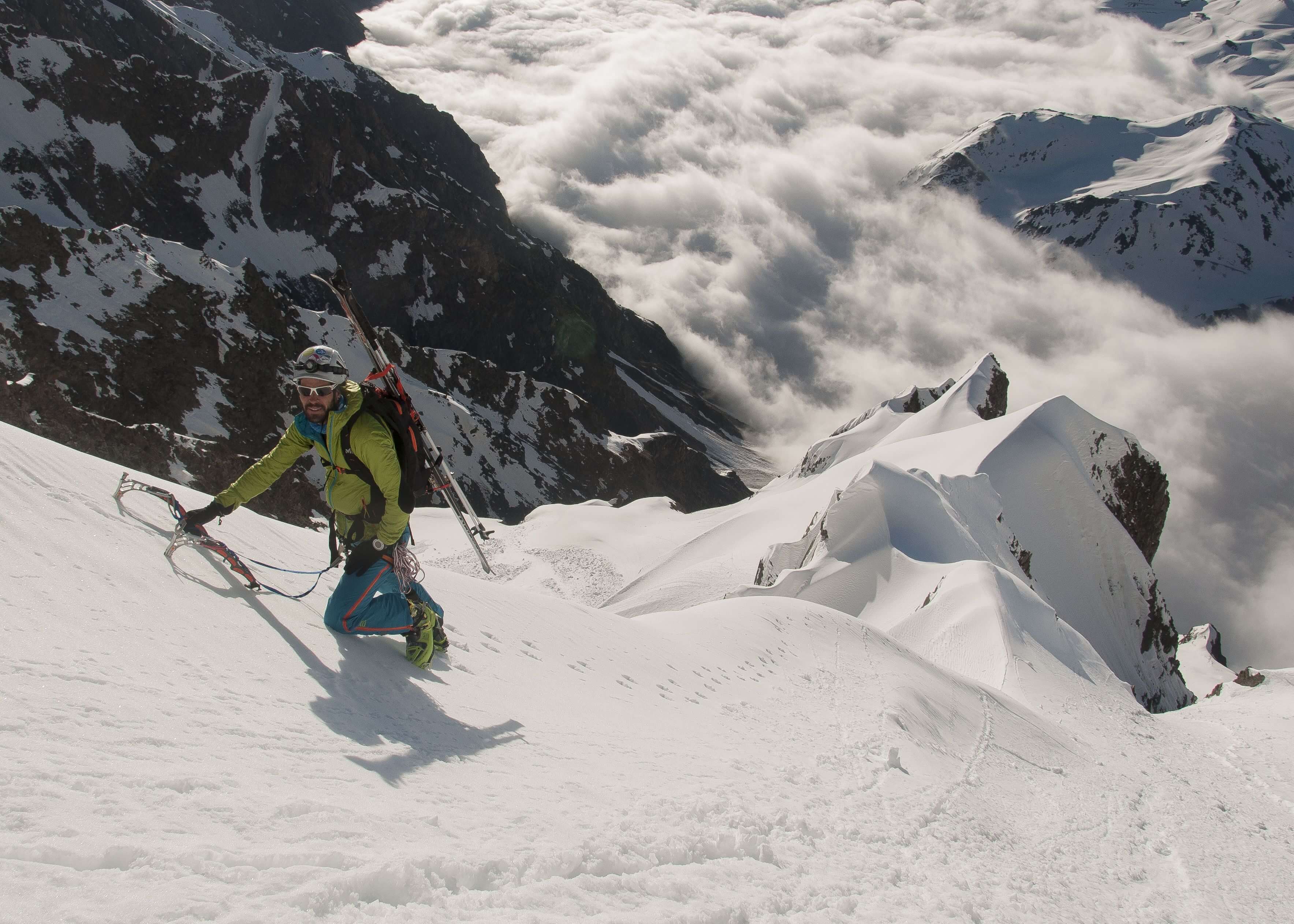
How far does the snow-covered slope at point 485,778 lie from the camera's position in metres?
3.24

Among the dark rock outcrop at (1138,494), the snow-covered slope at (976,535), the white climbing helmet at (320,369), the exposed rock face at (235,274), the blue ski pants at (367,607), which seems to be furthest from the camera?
the exposed rock face at (235,274)

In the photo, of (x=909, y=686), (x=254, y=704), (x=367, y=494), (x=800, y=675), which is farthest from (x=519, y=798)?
(x=909, y=686)

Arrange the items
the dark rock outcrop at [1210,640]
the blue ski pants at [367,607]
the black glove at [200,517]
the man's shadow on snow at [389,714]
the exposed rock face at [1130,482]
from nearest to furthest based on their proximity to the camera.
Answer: the man's shadow on snow at [389,714] < the black glove at [200,517] < the blue ski pants at [367,607] < the exposed rock face at [1130,482] < the dark rock outcrop at [1210,640]

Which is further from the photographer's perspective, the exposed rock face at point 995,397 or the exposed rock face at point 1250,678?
the exposed rock face at point 995,397

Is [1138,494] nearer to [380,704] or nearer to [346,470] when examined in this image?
[346,470]

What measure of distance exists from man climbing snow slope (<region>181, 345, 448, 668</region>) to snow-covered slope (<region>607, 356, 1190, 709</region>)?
1791 cm

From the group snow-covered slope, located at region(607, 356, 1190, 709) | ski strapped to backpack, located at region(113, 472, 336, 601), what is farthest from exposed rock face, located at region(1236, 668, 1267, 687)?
ski strapped to backpack, located at region(113, 472, 336, 601)

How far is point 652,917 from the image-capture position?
3822 millimetres

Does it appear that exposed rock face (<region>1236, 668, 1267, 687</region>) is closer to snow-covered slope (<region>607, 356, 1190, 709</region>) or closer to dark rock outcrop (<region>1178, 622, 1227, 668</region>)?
snow-covered slope (<region>607, 356, 1190, 709</region>)

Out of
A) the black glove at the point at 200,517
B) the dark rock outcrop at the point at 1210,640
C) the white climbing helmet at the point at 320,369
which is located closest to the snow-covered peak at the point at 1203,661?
the dark rock outcrop at the point at 1210,640

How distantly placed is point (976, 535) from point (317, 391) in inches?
1106

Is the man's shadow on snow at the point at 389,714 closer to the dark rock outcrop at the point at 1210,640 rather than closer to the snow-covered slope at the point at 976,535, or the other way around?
the snow-covered slope at the point at 976,535

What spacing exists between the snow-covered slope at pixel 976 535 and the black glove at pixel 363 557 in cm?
1825

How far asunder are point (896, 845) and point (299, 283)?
160 m
